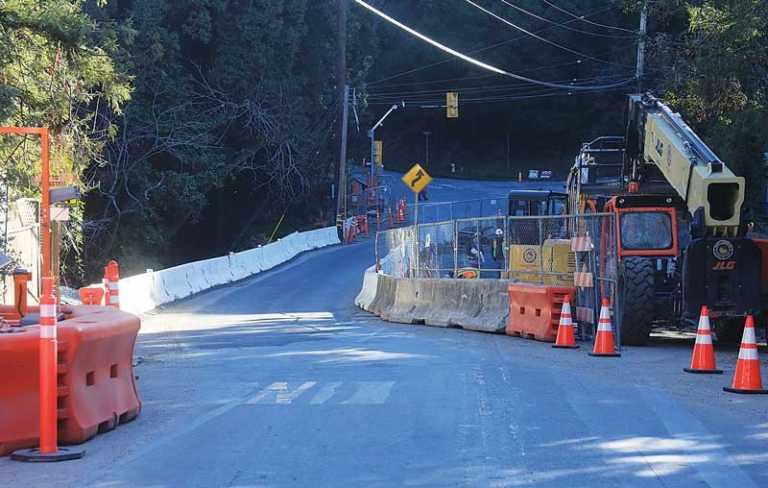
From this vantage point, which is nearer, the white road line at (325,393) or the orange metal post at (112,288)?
the white road line at (325,393)

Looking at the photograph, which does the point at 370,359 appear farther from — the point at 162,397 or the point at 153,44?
the point at 153,44

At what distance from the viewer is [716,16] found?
70.0 feet

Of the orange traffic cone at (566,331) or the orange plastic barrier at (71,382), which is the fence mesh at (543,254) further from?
the orange plastic barrier at (71,382)

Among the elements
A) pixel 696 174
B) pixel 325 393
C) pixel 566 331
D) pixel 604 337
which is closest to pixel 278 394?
pixel 325 393

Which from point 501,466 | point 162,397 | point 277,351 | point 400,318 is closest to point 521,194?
point 400,318

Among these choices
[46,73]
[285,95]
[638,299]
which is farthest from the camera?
[285,95]

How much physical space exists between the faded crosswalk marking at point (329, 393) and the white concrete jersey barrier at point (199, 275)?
45.3 feet

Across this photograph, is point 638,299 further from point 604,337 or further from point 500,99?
point 500,99

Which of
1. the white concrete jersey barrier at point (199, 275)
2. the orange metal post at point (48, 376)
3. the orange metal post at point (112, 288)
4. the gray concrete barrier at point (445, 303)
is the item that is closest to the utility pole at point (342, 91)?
the white concrete jersey barrier at point (199, 275)

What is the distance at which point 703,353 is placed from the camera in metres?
14.3

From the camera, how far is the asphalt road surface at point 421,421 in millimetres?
8055

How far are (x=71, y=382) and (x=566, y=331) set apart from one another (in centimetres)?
1056

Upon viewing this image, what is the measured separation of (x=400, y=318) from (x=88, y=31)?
9.35 meters

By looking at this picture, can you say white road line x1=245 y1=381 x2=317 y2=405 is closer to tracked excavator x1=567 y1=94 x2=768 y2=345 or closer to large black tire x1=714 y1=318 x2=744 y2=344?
tracked excavator x1=567 y1=94 x2=768 y2=345
